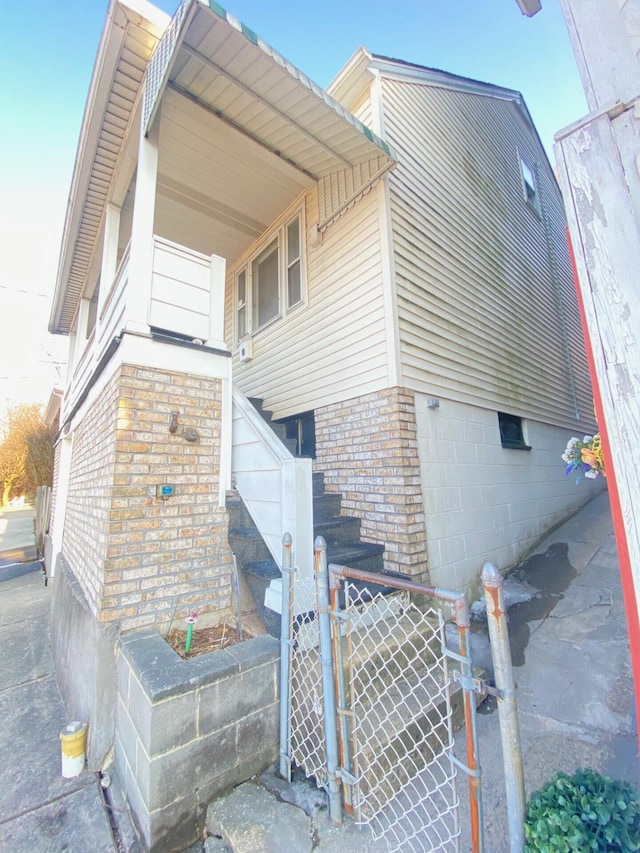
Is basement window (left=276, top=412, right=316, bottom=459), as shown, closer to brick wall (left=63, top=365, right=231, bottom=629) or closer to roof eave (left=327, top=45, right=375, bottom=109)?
brick wall (left=63, top=365, right=231, bottom=629)

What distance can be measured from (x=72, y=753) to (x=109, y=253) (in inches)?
188

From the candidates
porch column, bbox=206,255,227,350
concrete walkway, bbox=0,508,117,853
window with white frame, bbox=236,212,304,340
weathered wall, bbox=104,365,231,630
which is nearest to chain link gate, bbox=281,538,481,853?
weathered wall, bbox=104,365,231,630

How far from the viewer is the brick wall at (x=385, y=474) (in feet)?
10.6

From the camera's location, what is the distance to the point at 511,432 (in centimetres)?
545

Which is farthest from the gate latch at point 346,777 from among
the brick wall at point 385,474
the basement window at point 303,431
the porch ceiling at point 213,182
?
the porch ceiling at point 213,182

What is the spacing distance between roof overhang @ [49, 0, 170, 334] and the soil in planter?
189 inches

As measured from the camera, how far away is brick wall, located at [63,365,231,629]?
2529mm

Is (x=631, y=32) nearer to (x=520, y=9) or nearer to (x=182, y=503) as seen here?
(x=520, y=9)

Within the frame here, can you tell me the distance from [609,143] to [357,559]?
286 cm

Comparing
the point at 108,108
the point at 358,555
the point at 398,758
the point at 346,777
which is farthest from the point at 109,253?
the point at 398,758

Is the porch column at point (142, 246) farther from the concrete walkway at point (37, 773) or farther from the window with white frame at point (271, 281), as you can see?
the concrete walkway at point (37, 773)

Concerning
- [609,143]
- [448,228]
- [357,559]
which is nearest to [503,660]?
[609,143]

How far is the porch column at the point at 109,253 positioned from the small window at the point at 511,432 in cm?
524

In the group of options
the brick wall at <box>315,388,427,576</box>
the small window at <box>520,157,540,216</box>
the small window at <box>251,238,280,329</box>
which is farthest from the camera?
the small window at <box>520,157,540,216</box>
